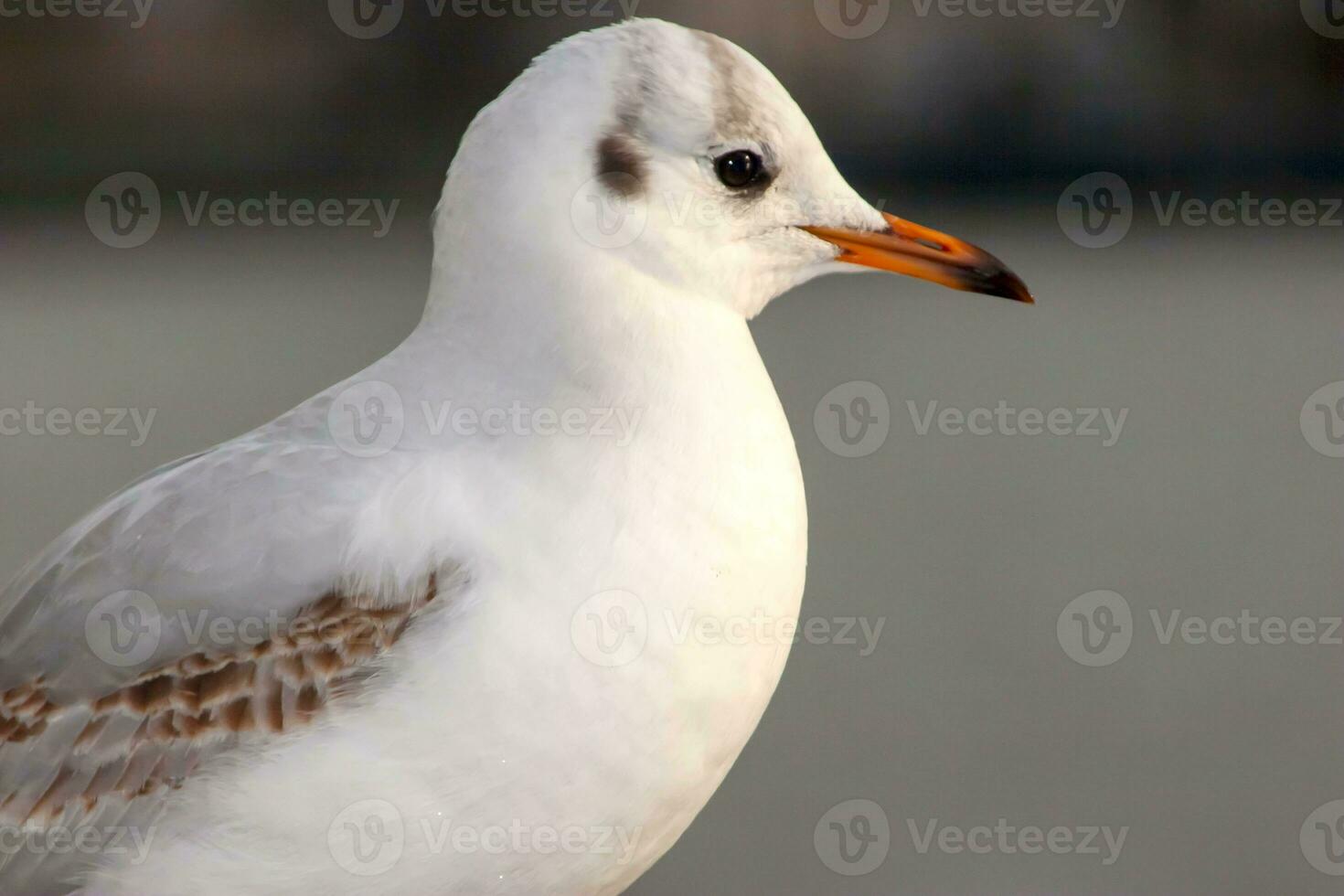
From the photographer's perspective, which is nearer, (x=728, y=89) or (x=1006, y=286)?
(x=728, y=89)

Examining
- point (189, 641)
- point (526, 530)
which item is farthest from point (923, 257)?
point (189, 641)

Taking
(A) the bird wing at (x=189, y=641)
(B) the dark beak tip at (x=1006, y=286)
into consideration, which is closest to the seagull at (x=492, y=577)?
(A) the bird wing at (x=189, y=641)

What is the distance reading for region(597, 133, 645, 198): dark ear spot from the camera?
132 centimetres

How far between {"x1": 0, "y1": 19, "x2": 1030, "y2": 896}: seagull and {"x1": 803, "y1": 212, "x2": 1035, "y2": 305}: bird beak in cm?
9

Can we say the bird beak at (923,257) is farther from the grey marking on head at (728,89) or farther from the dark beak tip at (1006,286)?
the grey marking on head at (728,89)

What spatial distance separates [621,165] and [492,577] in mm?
369

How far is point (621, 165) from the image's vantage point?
132 centimetres

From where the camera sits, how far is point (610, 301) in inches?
51.8

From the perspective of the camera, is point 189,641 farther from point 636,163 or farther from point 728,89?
point 728,89

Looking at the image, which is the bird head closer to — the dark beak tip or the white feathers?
the white feathers

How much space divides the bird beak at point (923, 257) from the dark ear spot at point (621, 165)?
19cm

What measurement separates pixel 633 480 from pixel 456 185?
0.31 meters

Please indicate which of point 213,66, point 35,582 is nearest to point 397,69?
point 213,66

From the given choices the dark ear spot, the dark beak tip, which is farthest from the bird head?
the dark beak tip
